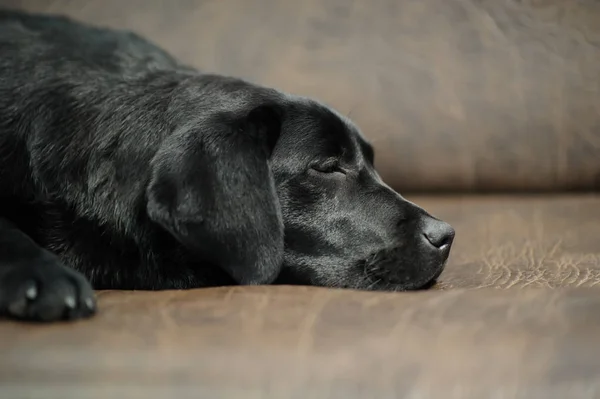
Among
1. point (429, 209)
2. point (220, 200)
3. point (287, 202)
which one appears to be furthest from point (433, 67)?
point (220, 200)

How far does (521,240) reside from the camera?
5.02 ft

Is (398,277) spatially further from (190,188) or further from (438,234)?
(190,188)

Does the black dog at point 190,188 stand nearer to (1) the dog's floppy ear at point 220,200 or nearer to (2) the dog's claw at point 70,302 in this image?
(1) the dog's floppy ear at point 220,200

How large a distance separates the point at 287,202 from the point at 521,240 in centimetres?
59

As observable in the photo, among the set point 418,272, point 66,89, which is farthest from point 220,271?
point 66,89

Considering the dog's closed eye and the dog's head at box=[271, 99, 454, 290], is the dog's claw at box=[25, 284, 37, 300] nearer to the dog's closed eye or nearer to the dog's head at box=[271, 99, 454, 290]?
the dog's head at box=[271, 99, 454, 290]

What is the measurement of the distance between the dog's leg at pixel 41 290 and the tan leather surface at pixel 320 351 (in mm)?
24

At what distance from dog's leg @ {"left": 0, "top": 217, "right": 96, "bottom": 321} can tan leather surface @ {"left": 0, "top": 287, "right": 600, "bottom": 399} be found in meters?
0.02

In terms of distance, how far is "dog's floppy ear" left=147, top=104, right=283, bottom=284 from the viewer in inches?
41.3

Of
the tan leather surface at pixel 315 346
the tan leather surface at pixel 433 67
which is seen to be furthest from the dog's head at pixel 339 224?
the tan leather surface at pixel 433 67

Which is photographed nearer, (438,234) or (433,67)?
(438,234)

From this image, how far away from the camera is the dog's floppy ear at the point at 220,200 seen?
1.05 m

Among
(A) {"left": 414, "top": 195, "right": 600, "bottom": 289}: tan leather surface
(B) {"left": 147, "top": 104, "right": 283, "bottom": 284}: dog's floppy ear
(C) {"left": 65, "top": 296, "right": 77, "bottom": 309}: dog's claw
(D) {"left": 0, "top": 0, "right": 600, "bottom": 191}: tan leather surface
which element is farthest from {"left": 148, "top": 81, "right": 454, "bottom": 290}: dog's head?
(D) {"left": 0, "top": 0, "right": 600, "bottom": 191}: tan leather surface

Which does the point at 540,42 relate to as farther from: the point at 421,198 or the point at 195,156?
the point at 195,156
